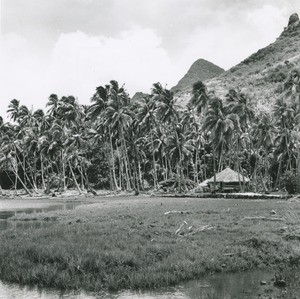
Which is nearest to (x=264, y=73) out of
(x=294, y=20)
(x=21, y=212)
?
(x=294, y=20)

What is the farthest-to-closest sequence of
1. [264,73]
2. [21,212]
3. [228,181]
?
[264,73]
[228,181]
[21,212]

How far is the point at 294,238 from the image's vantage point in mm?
17656

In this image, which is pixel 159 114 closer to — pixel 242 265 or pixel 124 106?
pixel 124 106

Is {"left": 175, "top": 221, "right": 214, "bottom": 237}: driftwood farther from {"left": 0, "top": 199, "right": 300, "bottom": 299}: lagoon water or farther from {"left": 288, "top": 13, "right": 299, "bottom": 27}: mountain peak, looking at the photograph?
{"left": 288, "top": 13, "right": 299, "bottom": 27}: mountain peak

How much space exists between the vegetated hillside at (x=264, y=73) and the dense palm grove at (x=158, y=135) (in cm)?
2491

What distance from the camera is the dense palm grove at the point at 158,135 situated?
62562 millimetres

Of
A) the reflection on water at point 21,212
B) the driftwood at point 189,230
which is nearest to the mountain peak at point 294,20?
the reflection on water at point 21,212

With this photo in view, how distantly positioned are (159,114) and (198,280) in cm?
5268

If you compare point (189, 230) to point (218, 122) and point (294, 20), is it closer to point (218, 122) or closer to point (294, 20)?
point (218, 122)

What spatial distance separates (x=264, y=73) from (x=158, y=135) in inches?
2210

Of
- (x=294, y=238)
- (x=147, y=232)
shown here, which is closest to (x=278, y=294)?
(x=294, y=238)

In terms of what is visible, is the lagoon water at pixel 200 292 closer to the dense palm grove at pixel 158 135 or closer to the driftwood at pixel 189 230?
the driftwood at pixel 189 230

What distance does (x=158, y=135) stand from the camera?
79312 mm

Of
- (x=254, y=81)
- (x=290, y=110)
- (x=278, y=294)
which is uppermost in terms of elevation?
(x=254, y=81)
